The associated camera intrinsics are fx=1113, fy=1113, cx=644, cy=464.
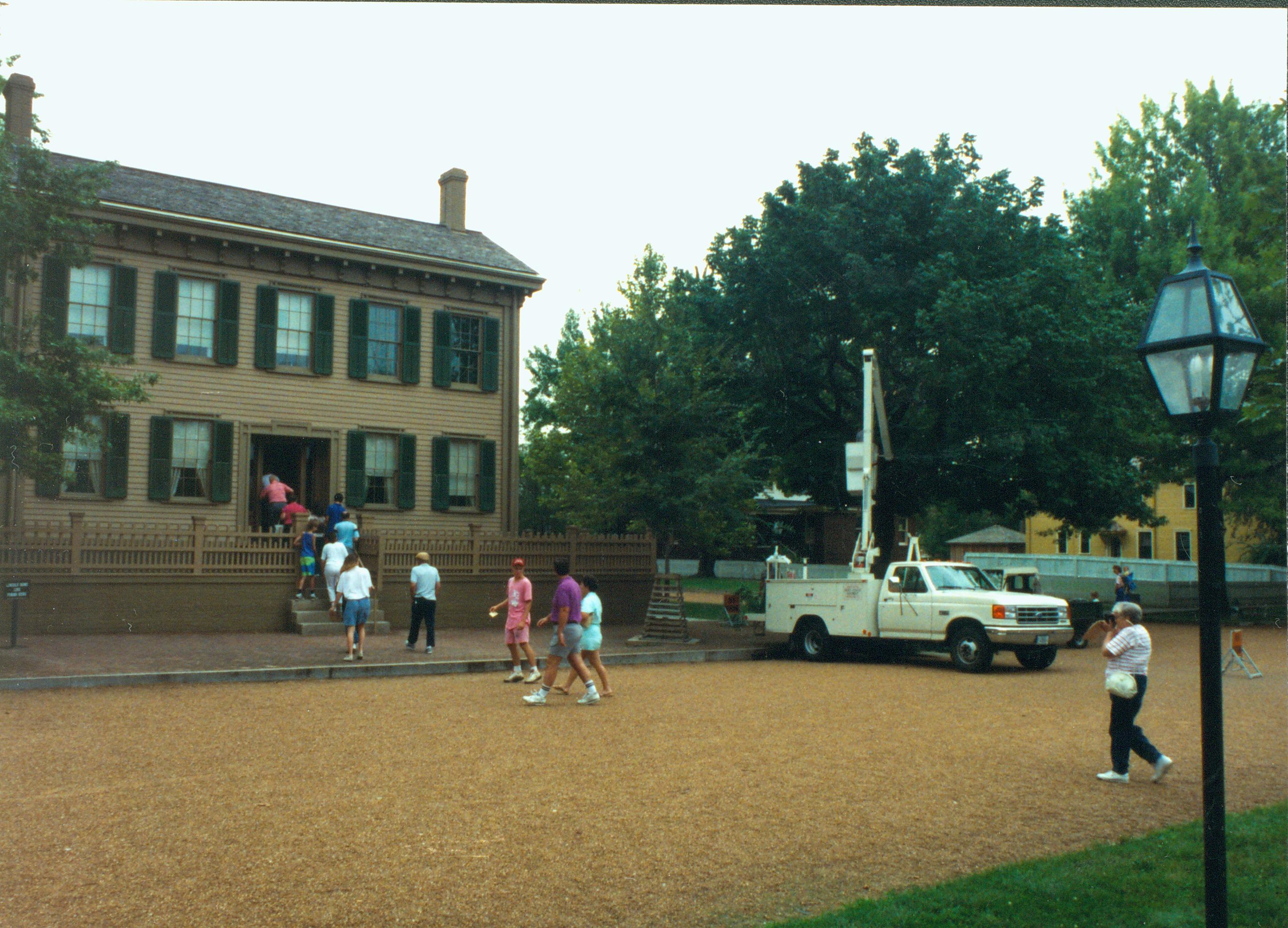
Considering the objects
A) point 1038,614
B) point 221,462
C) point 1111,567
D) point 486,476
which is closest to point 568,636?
point 1038,614

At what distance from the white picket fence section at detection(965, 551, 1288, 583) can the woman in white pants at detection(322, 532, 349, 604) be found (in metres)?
25.6

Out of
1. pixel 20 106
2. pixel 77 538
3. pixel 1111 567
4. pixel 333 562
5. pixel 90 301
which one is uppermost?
pixel 20 106

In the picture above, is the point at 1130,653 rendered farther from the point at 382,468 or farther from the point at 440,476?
the point at 382,468

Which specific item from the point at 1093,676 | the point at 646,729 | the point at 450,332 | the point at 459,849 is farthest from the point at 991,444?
the point at 459,849

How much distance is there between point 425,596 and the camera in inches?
704

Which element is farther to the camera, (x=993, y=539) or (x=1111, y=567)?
(x=993, y=539)

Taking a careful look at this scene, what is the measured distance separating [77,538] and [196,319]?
5842mm

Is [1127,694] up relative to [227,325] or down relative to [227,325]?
down

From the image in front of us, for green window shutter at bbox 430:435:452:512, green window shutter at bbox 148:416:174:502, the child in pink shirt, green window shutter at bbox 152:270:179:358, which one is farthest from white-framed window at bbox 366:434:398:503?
the child in pink shirt

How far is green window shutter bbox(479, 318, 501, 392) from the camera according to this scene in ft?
87.0

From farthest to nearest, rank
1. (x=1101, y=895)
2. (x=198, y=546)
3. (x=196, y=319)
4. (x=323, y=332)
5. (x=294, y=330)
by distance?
(x=323, y=332)
(x=294, y=330)
(x=196, y=319)
(x=198, y=546)
(x=1101, y=895)

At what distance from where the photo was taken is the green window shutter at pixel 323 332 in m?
24.3

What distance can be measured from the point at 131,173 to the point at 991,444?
781 inches

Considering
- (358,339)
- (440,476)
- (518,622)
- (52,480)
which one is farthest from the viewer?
(440,476)
